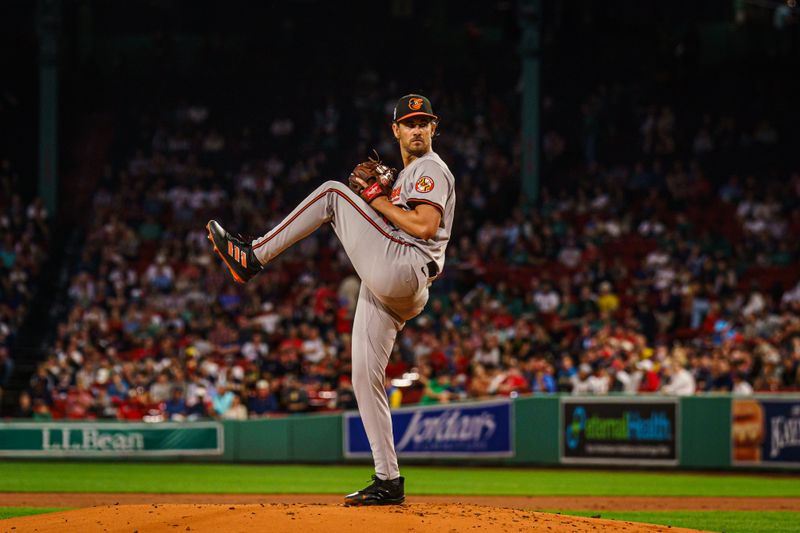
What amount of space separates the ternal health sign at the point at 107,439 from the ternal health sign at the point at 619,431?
5.63 metres

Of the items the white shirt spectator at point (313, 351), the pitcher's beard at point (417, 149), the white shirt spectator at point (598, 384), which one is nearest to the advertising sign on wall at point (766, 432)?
the white shirt spectator at point (598, 384)

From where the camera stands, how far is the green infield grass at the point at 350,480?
43.9 ft

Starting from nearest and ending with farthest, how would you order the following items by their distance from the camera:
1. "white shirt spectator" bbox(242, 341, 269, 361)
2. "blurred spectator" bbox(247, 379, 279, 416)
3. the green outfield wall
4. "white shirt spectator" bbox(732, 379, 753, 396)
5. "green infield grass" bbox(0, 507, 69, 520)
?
"green infield grass" bbox(0, 507, 69, 520) < the green outfield wall < "white shirt spectator" bbox(732, 379, 753, 396) < "blurred spectator" bbox(247, 379, 279, 416) < "white shirt spectator" bbox(242, 341, 269, 361)

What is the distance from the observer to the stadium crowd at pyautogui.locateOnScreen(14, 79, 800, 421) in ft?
59.9

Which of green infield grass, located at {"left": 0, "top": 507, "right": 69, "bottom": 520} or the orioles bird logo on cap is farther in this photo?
green infield grass, located at {"left": 0, "top": 507, "right": 69, "bottom": 520}

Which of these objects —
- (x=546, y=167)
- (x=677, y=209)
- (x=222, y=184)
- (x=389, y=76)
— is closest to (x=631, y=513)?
(x=677, y=209)

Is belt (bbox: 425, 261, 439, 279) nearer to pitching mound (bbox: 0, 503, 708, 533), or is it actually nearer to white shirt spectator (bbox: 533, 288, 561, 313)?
pitching mound (bbox: 0, 503, 708, 533)

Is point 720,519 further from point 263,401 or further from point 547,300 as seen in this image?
point 547,300

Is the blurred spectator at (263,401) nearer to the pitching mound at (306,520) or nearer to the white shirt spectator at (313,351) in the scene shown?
the white shirt spectator at (313,351)

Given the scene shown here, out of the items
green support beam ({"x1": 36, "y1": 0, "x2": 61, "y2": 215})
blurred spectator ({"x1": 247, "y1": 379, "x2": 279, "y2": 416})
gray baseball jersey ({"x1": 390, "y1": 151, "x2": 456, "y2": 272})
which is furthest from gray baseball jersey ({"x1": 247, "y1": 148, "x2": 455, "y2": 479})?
green support beam ({"x1": 36, "y1": 0, "x2": 61, "y2": 215})

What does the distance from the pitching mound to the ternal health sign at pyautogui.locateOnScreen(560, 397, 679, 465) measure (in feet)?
32.6

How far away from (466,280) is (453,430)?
5.07 m

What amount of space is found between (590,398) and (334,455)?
4.14 metres

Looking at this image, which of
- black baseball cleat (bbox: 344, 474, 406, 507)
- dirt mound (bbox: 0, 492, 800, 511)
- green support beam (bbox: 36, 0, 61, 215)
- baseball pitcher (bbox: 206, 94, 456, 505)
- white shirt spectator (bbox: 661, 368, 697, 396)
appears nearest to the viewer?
baseball pitcher (bbox: 206, 94, 456, 505)
